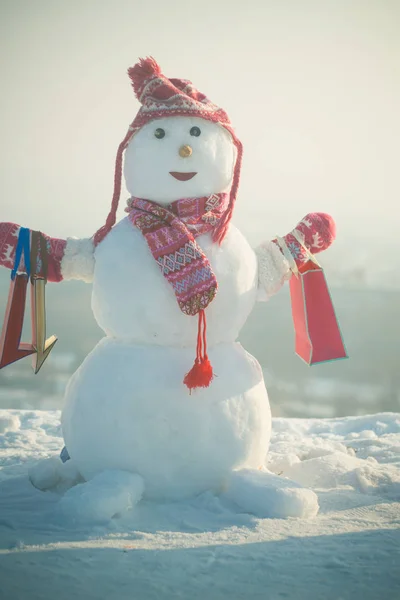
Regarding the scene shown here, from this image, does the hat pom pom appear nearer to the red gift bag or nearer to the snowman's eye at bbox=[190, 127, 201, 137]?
the snowman's eye at bbox=[190, 127, 201, 137]

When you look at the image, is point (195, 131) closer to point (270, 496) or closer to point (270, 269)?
point (270, 269)

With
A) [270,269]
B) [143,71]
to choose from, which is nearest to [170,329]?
[270,269]

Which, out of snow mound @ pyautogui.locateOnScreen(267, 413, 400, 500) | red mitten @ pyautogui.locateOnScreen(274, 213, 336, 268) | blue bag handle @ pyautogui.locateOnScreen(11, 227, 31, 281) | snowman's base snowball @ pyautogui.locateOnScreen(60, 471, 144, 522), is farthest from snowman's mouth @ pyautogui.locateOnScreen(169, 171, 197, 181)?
snow mound @ pyautogui.locateOnScreen(267, 413, 400, 500)

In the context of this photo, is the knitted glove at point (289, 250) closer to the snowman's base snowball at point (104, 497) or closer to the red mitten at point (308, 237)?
the red mitten at point (308, 237)

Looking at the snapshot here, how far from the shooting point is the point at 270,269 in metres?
2.91

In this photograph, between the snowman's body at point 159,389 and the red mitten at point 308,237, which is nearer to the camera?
the snowman's body at point 159,389

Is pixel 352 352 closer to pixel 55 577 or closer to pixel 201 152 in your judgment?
pixel 201 152

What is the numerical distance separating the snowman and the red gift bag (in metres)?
0.22

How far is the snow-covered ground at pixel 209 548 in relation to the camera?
70.5 inches

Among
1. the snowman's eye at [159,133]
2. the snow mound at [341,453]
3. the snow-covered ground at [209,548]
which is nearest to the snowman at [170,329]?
the snowman's eye at [159,133]

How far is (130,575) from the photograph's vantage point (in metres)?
1.85

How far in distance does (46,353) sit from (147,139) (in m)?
1.04

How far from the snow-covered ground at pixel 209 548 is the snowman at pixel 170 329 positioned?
0.13m

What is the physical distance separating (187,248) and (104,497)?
101 centimetres
